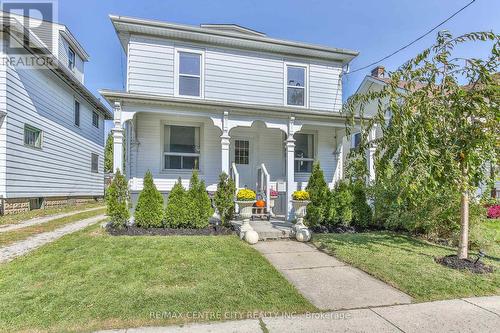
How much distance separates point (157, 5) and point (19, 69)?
5212 millimetres

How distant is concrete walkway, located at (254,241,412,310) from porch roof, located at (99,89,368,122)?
3.68m

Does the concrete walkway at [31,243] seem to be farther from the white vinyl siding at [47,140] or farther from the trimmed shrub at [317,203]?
the trimmed shrub at [317,203]

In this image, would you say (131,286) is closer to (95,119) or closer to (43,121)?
(43,121)

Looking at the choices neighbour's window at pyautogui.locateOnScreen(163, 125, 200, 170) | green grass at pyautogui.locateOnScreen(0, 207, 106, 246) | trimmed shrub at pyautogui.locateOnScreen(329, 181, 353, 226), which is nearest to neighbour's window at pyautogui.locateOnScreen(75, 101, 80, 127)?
green grass at pyautogui.locateOnScreen(0, 207, 106, 246)

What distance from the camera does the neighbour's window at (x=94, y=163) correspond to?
16609 millimetres

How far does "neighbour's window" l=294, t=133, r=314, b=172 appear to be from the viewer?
35.6ft

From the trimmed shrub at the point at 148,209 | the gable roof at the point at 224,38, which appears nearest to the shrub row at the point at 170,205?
the trimmed shrub at the point at 148,209

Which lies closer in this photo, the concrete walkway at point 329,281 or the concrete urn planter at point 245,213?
the concrete walkway at point 329,281

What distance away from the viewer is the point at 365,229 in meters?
8.07

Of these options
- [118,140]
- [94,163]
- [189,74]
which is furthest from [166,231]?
[94,163]

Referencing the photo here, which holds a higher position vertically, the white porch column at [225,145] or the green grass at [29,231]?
the white porch column at [225,145]

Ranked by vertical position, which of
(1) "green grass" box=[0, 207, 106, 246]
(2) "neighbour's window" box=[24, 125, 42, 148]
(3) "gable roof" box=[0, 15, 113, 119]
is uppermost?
(3) "gable roof" box=[0, 15, 113, 119]

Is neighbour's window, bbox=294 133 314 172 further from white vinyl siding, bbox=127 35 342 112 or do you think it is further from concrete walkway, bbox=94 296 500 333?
concrete walkway, bbox=94 296 500 333

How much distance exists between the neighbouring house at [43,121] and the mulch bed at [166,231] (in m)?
5.38
